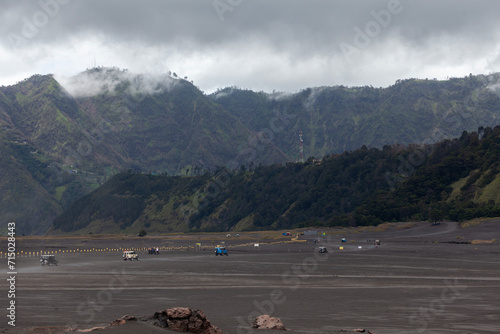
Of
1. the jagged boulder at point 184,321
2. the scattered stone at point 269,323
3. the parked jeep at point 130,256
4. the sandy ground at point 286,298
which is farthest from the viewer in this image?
the parked jeep at point 130,256

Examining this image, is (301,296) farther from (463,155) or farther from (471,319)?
(463,155)

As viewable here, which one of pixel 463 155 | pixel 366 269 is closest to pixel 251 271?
pixel 366 269

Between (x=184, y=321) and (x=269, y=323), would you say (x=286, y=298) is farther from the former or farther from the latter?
(x=184, y=321)

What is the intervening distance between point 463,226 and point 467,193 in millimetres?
35444

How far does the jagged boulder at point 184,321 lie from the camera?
1875 cm

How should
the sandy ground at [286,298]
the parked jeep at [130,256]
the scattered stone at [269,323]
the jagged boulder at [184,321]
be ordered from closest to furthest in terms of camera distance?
the jagged boulder at [184,321]
the scattered stone at [269,323]
the sandy ground at [286,298]
the parked jeep at [130,256]

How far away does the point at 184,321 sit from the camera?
18.8 meters

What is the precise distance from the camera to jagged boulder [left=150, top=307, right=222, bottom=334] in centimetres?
1875

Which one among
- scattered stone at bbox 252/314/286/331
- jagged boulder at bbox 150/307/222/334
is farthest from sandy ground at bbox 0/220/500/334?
jagged boulder at bbox 150/307/222/334

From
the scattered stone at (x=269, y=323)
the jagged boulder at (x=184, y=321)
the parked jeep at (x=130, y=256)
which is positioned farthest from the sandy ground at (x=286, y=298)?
the parked jeep at (x=130, y=256)

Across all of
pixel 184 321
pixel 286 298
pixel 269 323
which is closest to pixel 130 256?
pixel 286 298

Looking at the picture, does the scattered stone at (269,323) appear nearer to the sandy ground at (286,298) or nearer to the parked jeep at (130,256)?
the sandy ground at (286,298)

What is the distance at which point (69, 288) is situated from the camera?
42.1 metres

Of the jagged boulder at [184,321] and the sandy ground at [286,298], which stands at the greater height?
the jagged boulder at [184,321]
